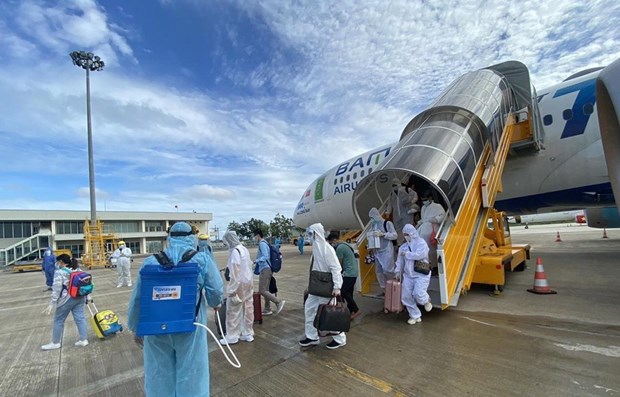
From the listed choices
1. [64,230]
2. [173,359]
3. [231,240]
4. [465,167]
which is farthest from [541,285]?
[64,230]

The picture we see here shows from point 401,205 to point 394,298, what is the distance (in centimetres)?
260

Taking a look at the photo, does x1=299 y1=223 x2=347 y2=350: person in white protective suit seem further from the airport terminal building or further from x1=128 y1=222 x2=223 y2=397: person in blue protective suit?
the airport terminal building

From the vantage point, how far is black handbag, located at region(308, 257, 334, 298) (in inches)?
167

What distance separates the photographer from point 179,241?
8.71ft

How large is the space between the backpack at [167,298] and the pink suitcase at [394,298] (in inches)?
143

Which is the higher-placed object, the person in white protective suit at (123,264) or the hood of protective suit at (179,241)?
the hood of protective suit at (179,241)

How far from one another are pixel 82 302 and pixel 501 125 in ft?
29.8

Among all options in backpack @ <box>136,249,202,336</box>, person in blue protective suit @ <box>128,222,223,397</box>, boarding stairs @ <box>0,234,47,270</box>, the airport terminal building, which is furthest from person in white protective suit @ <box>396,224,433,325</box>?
boarding stairs @ <box>0,234,47,270</box>

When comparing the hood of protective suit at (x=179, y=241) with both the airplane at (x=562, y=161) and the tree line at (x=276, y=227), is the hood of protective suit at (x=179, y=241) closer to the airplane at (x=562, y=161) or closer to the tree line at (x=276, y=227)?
the airplane at (x=562, y=161)

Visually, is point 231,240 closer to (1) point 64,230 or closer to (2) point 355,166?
(2) point 355,166

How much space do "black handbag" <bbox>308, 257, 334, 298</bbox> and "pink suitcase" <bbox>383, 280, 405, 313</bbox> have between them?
1.50 metres

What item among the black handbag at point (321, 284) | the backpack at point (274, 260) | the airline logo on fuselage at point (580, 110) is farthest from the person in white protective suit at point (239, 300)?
the airline logo on fuselage at point (580, 110)

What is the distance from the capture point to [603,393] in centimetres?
282

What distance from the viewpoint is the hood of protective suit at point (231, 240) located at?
5.20 meters
